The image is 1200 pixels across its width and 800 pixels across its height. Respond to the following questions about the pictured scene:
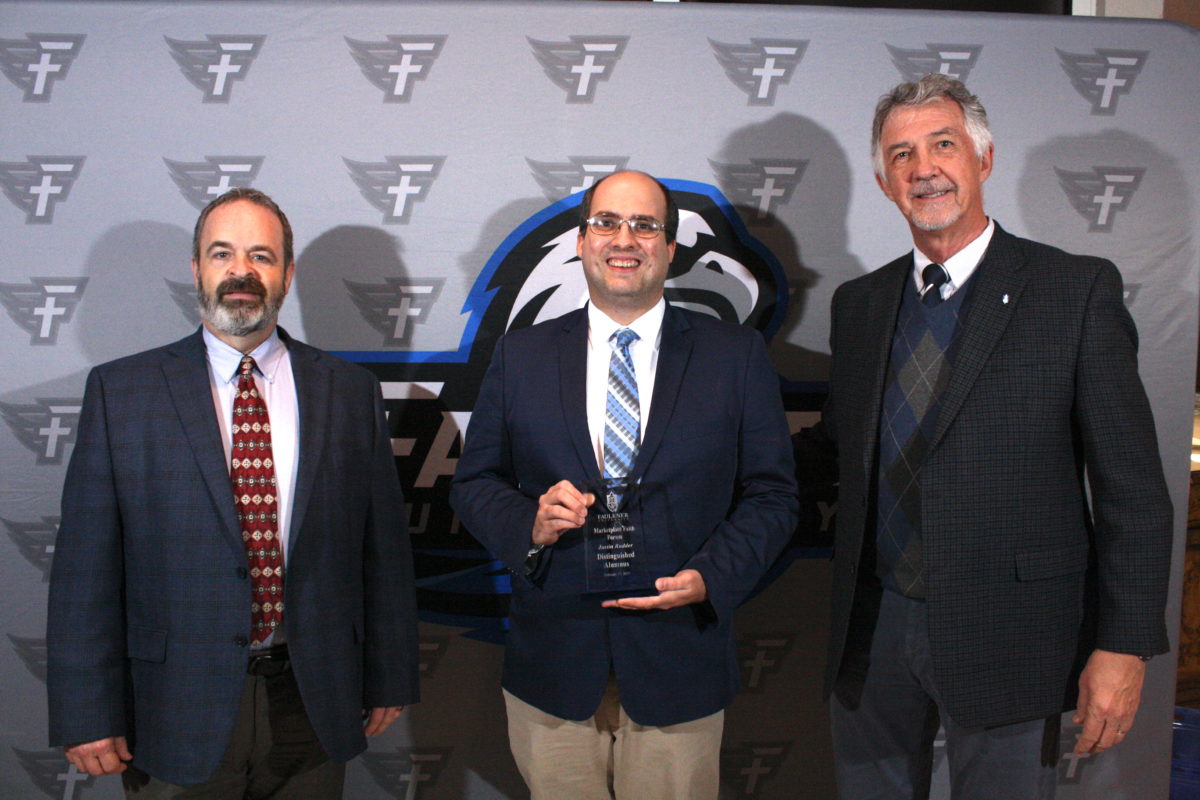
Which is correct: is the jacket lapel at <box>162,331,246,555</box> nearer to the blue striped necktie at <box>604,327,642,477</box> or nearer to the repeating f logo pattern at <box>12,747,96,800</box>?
the blue striped necktie at <box>604,327,642,477</box>

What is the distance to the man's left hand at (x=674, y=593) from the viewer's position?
1.78m

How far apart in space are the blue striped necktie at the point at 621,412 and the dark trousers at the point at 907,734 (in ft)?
2.18

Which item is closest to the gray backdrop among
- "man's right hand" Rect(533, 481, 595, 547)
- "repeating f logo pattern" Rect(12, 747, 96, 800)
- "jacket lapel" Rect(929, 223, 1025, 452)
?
"repeating f logo pattern" Rect(12, 747, 96, 800)

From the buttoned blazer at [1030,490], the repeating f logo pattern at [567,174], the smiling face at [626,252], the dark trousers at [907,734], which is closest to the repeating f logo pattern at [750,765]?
the dark trousers at [907,734]

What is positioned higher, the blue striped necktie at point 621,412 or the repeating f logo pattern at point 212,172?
the repeating f logo pattern at point 212,172

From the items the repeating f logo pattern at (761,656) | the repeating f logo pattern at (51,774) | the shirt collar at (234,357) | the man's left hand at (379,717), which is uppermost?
the shirt collar at (234,357)

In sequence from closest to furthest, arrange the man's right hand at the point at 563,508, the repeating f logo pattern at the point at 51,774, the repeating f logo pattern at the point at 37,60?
the man's right hand at the point at 563,508, the repeating f logo pattern at the point at 37,60, the repeating f logo pattern at the point at 51,774

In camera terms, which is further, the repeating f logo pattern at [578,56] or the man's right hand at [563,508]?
the repeating f logo pattern at [578,56]

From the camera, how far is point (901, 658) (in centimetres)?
191

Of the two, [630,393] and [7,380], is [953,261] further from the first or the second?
[7,380]

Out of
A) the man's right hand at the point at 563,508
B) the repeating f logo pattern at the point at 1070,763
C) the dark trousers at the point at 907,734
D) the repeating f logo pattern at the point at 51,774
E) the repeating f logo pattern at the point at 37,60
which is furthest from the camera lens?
the repeating f logo pattern at the point at 1070,763

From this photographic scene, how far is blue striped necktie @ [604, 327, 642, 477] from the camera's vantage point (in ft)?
6.26

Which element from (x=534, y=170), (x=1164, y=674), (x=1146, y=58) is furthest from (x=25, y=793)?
(x=1146, y=58)

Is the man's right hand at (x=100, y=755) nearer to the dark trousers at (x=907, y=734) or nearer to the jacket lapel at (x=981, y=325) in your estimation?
the dark trousers at (x=907, y=734)
